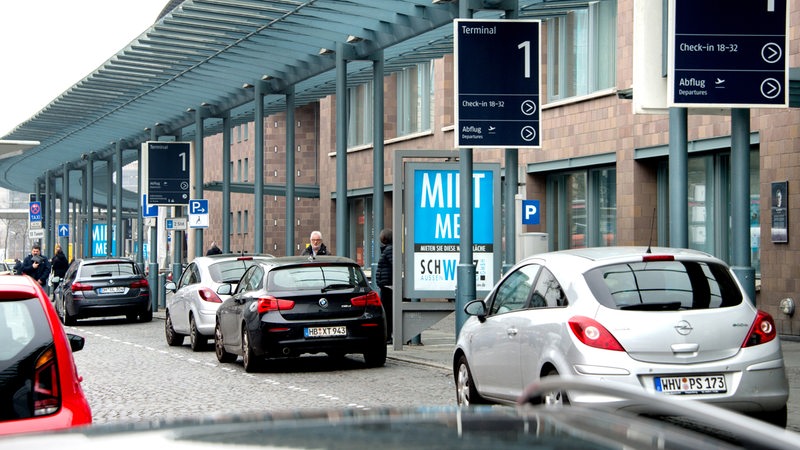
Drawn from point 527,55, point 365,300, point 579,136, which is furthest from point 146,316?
point 527,55

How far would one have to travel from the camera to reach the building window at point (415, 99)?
3947cm

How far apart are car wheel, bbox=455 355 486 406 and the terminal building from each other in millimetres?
3277

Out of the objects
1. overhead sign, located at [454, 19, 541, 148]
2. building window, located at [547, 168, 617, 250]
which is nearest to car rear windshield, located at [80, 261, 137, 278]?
building window, located at [547, 168, 617, 250]

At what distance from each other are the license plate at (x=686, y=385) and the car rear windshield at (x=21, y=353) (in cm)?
409

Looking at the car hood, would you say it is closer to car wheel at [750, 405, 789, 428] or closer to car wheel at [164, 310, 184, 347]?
car wheel at [750, 405, 789, 428]

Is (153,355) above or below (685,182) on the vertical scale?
below

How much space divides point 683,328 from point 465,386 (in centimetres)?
298

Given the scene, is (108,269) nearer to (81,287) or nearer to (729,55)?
(81,287)

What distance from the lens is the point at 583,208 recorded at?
30250 mm

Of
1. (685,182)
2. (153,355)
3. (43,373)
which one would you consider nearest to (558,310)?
(43,373)

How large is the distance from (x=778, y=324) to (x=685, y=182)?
25.6 ft

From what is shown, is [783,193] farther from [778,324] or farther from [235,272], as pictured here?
[235,272]

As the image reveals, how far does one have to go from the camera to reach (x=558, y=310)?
9805 mm

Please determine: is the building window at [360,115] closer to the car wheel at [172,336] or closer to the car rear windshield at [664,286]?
the car wheel at [172,336]
